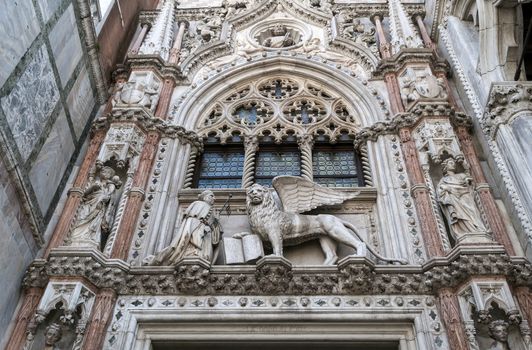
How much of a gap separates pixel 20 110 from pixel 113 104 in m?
2.62

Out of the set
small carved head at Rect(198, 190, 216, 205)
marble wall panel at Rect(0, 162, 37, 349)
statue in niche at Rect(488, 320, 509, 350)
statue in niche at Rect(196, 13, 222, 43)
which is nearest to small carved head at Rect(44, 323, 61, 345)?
marble wall panel at Rect(0, 162, 37, 349)

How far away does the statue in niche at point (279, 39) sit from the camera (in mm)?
13727

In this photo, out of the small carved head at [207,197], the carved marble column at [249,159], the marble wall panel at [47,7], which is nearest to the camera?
the small carved head at [207,197]

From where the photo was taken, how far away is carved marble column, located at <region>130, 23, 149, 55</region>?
Result: 12.9 m

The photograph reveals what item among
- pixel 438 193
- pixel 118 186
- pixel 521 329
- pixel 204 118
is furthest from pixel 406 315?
pixel 204 118

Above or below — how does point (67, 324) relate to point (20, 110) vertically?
below

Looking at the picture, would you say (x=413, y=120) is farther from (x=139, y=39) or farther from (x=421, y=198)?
(x=139, y=39)

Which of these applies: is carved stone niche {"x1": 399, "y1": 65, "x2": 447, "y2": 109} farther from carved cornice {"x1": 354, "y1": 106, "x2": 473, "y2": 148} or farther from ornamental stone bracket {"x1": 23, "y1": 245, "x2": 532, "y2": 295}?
ornamental stone bracket {"x1": 23, "y1": 245, "x2": 532, "y2": 295}

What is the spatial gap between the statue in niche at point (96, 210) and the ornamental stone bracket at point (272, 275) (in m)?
0.39

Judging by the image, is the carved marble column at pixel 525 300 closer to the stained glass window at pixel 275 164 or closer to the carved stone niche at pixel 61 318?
the stained glass window at pixel 275 164

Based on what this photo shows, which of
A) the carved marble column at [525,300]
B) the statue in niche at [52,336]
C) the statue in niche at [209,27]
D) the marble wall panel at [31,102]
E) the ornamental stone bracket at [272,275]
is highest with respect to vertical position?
the statue in niche at [209,27]

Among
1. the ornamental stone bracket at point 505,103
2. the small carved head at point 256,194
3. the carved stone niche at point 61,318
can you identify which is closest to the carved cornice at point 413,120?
the ornamental stone bracket at point 505,103

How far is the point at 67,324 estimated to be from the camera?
7.47m

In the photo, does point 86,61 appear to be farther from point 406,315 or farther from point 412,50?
point 406,315
